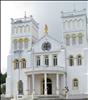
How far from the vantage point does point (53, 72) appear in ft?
135

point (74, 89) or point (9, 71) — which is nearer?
point (74, 89)

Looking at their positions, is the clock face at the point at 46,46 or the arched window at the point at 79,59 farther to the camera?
the clock face at the point at 46,46

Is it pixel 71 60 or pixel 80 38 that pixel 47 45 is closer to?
pixel 71 60

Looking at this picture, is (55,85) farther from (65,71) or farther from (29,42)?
(29,42)

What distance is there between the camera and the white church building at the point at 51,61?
41.3m

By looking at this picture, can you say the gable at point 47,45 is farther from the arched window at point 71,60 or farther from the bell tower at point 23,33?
the arched window at point 71,60

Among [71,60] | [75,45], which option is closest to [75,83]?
[71,60]

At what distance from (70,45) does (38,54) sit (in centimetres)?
450

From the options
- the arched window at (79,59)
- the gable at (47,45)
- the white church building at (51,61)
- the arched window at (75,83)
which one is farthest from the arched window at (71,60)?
the arched window at (75,83)

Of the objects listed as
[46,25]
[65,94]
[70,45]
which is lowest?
[65,94]

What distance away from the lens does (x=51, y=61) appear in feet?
141

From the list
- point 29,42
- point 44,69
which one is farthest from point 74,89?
point 29,42

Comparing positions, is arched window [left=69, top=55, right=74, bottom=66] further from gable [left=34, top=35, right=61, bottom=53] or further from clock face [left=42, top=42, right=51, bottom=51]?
clock face [left=42, top=42, right=51, bottom=51]

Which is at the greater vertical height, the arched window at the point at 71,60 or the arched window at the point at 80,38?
the arched window at the point at 80,38
